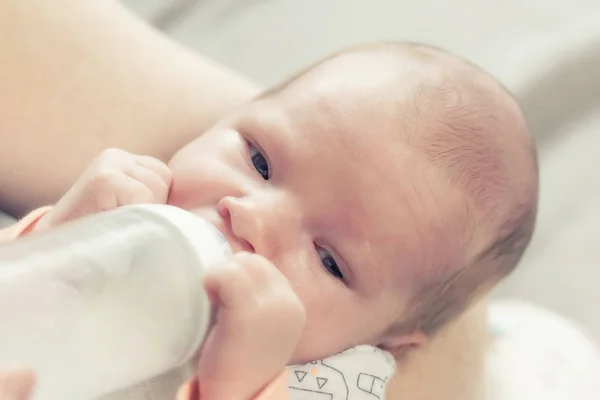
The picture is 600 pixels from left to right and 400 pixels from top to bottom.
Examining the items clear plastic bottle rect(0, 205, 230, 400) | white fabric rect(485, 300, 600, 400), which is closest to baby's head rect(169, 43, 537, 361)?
clear plastic bottle rect(0, 205, 230, 400)

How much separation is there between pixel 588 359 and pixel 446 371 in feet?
0.69

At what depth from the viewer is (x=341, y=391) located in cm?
78

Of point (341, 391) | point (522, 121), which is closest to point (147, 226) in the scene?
point (341, 391)

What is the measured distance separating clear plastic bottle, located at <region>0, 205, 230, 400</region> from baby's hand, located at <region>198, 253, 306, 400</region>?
0.02 metres

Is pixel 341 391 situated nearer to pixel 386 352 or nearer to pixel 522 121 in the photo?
pixel 386 352

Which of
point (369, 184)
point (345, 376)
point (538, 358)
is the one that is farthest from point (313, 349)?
point (538, 358)

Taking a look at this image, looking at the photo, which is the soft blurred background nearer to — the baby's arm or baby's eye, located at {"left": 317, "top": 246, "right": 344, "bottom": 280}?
baby's eye, located at {"left": 317, "top": 246, "right": 344, "bottom": 280}

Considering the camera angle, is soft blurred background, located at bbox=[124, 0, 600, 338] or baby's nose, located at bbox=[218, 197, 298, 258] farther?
soft blurred background, located at bbox=[124, 0, 600, 338]

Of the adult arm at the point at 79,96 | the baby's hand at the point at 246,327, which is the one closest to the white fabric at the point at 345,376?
the baby's hand at the point at 246,327

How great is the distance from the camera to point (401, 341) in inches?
32.9

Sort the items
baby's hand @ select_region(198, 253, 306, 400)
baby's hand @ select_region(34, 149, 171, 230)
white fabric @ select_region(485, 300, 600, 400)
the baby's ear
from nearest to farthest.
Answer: baby's hand @ select_region(198, 253, 306, 400) → baby's hand @ select_region(34, 149, 171, 230) → the baby's ear → white fabric @ select_region(485, 300, 600, 400)

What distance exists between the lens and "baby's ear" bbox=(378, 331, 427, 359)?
2.70 ft

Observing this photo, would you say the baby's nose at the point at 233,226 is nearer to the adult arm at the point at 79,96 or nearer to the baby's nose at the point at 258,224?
the baby's nose at the point at 258,224

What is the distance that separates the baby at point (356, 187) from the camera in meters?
0.69
